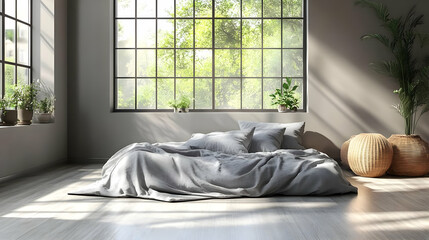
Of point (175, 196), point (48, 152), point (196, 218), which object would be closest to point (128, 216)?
point (196, 218)

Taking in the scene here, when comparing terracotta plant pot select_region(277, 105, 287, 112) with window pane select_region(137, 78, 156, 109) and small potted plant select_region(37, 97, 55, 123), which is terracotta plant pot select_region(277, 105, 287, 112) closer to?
window pane select_region(137, 78, 156, 109)

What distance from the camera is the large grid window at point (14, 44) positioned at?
6066 mm

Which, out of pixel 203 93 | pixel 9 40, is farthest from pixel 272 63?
pixel 9 40

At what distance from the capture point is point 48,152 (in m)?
6.86

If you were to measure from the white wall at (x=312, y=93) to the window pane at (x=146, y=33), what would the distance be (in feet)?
1.80

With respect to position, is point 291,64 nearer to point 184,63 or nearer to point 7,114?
point 184,63

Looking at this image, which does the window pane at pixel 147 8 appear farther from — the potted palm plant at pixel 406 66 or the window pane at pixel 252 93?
the potted palm plant at pixel 406 66

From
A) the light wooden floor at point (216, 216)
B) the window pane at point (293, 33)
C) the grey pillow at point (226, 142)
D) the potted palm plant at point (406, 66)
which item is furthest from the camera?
the window pane at point (293, 33)

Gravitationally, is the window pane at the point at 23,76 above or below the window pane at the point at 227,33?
below

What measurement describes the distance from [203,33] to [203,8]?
450 mm

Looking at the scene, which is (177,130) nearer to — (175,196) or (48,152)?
(48,152)

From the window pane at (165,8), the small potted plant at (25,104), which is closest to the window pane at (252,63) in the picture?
the window pane at (165,8)

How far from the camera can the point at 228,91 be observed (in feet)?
25.7

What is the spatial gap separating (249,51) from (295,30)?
34.0 inches
